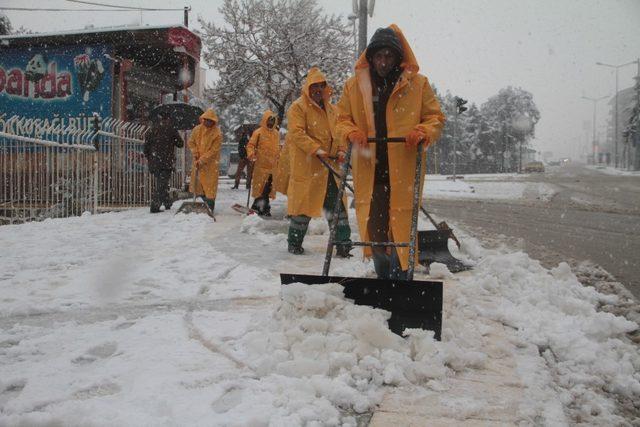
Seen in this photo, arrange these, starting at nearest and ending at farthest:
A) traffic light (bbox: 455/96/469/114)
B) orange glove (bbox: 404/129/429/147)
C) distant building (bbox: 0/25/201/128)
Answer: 1. orange glove (bbox: 404/129/429/147)
2. distant building (bbox: 0/25/201/128)
3. traffic light (bbox: 455/96/469/114)

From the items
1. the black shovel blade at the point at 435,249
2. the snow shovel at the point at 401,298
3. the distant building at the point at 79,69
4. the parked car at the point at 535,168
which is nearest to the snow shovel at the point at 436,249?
the black shovel blade at the point at 435,249

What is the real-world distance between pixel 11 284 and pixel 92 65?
450 inches

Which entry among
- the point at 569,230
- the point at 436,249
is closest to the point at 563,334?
the point at 436,249

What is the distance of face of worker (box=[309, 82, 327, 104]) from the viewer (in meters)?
5.64

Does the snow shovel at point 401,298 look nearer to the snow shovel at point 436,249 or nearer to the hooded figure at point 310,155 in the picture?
the snow shovel at point 436,249

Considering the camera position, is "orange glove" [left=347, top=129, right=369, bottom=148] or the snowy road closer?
"orange glove" [left=347, top=129, right=369, bottom=148]

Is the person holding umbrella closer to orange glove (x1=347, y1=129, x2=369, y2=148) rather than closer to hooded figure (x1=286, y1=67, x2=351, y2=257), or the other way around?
hooded figure (x1=286, y1=67, x2=351, y2=257)

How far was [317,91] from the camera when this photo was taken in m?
5.70

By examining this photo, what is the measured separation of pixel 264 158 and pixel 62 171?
152 inches

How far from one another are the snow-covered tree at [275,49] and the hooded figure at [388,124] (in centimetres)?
1759

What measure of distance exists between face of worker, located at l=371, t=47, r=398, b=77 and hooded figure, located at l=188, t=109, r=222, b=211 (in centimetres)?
632

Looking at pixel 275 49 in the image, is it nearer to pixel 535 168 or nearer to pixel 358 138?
pixel 358 138

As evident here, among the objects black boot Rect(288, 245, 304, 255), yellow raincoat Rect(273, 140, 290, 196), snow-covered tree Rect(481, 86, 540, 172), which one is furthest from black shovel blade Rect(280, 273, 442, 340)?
snow-covered tree Rect(481, 86, 540, 172)

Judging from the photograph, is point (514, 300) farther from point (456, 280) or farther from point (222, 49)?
point (222, 49)
